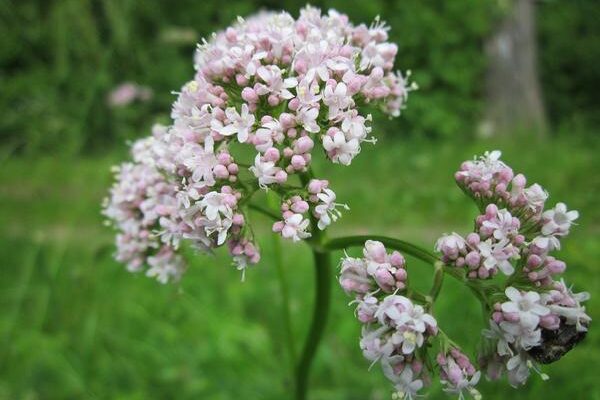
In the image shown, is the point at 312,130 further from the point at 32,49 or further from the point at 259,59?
the point at 32,49

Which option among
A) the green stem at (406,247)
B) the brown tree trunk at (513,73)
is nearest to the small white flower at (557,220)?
the green stem at (406,247)

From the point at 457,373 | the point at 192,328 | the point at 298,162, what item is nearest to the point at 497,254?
the point at 457,373

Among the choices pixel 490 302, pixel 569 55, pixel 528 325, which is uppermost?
pixel 569 55

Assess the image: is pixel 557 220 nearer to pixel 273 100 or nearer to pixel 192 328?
pixel 273 100

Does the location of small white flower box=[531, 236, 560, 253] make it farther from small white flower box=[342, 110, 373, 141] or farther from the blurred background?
the blurred background

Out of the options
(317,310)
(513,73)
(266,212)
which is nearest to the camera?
(266,212)

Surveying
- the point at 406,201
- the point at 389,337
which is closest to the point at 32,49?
the point at 406,201
